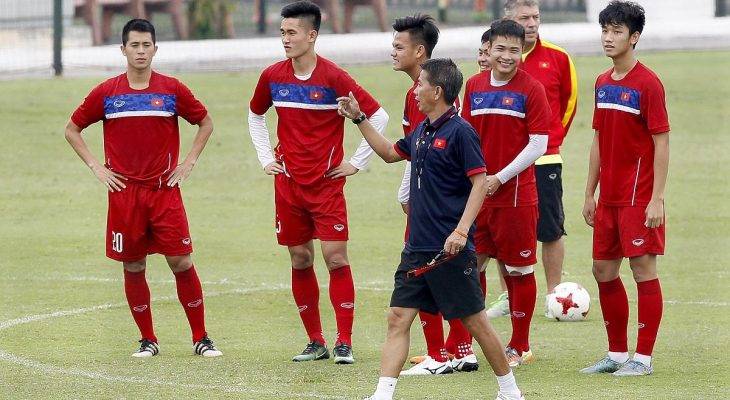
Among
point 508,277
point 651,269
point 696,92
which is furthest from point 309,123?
point 696,92

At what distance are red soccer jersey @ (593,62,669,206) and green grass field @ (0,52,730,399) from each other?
1.16m

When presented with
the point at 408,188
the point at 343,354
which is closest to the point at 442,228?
the point at 408,188

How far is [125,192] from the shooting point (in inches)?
381

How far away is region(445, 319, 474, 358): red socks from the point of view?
9227 mm

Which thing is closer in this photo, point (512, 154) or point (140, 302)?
point (512, 154)

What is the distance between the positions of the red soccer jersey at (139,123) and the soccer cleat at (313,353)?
1.48m

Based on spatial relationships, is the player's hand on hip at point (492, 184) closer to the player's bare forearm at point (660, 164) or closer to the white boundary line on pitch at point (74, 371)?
the player's bare forearm at point (660, 164)

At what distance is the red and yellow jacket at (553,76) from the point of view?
36.6ft

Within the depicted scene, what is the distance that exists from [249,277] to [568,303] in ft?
11.1

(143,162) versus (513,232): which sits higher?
(143,162)

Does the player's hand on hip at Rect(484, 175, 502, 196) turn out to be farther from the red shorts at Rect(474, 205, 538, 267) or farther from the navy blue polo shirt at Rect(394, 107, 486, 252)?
the navy blue polo shirt at Rect(394, 107, 486, 252)

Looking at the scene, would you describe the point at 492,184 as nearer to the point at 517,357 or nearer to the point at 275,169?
the point at 517,357

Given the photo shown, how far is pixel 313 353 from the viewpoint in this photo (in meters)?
9.62

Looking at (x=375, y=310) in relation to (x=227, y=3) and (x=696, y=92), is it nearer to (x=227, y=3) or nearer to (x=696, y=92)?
(x=696, y=92)
